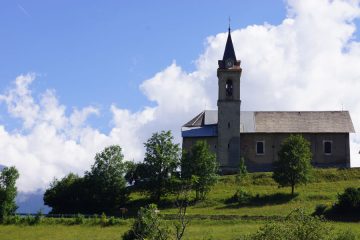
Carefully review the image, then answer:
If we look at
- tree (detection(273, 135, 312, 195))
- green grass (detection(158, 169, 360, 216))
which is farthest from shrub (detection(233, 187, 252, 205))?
tree (detection(273, 135, 312, 195))

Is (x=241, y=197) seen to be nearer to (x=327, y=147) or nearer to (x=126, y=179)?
(x=126, y=179)

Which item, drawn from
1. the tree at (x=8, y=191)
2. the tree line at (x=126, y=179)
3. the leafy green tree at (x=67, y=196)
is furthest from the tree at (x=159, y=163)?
the tree at (x=8, y=191)

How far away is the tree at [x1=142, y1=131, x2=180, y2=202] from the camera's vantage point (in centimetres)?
6556

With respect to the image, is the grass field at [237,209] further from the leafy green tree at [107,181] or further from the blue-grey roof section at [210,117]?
the blue-grey roof section at [210,117]

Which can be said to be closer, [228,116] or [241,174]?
[241,174]

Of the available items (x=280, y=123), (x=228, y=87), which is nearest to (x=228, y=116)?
(x=228, y=87)

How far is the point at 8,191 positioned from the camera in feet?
205

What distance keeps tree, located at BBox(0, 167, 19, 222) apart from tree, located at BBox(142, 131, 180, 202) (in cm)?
1406

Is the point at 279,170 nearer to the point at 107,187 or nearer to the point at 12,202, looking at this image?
the point at 107,187

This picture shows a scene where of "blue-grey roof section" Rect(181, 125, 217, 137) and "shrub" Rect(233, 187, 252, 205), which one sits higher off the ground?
"blue-grey roof section" Rect(181, 125, 217, 137)

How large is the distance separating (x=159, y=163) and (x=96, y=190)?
25.3 ft

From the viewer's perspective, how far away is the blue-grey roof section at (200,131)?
78938mm

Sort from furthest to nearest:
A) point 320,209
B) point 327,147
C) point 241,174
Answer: point 327,147 < point 241,174 < point 320,209

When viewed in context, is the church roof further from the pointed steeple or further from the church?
the pointed steeple
